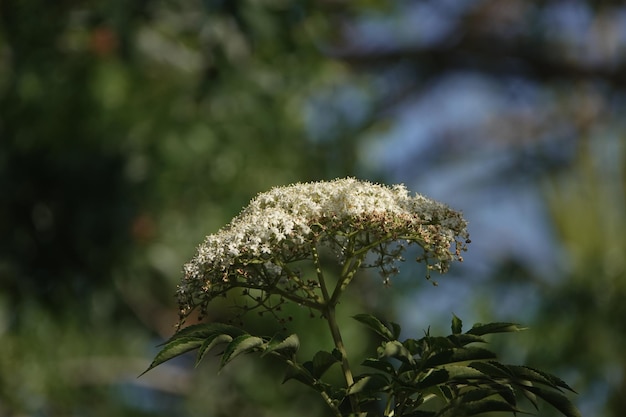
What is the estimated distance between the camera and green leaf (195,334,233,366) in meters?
1.18

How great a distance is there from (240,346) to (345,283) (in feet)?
0.88

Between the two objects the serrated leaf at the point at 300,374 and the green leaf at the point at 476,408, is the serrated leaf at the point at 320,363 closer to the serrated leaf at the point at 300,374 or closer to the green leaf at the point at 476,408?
the serrated leaf at the point at 300,374

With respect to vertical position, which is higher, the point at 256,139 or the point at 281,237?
the point at 256,139

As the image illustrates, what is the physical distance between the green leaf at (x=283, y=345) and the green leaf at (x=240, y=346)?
0.02m

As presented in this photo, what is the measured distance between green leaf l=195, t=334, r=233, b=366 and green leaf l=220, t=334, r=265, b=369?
2 centimetres

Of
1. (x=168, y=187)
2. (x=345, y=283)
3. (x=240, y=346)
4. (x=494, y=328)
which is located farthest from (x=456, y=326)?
(x=168, y=187)

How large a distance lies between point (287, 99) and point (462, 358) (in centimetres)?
410

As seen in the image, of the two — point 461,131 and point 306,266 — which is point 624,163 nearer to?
point 306,266

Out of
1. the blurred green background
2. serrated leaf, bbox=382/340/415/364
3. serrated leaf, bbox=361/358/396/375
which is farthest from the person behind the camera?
the blurred green background

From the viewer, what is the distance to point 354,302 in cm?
505

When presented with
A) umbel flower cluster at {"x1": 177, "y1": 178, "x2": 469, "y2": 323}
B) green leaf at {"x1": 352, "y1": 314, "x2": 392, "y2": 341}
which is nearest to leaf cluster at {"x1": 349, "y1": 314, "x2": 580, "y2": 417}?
green leaf at {"x1": 352, "y1": 314, "x2": 392, "y2": 341}

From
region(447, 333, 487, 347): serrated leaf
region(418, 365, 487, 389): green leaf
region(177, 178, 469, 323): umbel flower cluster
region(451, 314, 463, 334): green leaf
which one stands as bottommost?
region(418, 365, 487, 389): green leaf

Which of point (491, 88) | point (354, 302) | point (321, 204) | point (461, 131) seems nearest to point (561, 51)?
point (491, 88)

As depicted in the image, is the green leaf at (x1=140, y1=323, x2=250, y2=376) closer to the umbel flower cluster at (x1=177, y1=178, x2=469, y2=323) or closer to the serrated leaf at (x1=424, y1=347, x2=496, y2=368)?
the umbel flower cluster at (x1=177, y1=178, x2=469, y2=323)
